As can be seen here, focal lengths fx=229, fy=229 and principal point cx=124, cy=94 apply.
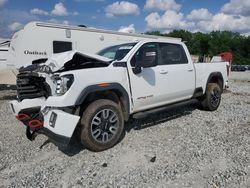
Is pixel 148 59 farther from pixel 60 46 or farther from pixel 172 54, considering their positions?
pixel 60 46

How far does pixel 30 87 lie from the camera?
14.9 ft

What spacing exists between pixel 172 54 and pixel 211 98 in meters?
1.98

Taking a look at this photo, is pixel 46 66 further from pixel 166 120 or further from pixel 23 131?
pixel 166 120

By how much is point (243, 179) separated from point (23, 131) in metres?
4.41

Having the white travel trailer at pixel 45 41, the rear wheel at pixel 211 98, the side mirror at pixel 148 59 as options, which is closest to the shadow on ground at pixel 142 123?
the rear wheel at pixel 211 98

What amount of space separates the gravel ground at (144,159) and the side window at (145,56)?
150 centimetres

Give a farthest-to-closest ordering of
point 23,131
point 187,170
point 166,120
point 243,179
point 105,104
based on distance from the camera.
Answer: point 166,120 < point 23,131 < point 105,104 < point 187,170 < point 243,179

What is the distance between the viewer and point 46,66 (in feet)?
13.2

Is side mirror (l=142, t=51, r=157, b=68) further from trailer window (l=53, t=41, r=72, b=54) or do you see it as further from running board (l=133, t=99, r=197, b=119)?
trailer window (l=53, t=41, r=72, b=54)

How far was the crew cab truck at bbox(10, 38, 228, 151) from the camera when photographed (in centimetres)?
360

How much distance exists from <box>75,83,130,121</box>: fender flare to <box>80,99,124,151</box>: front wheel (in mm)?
169

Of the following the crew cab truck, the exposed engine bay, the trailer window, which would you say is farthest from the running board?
the trailer window

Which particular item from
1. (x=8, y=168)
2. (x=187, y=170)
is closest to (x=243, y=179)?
(x=187, y=170)

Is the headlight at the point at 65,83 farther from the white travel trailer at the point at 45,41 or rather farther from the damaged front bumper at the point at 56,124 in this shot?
the white travel trailer at the point at 45,41
